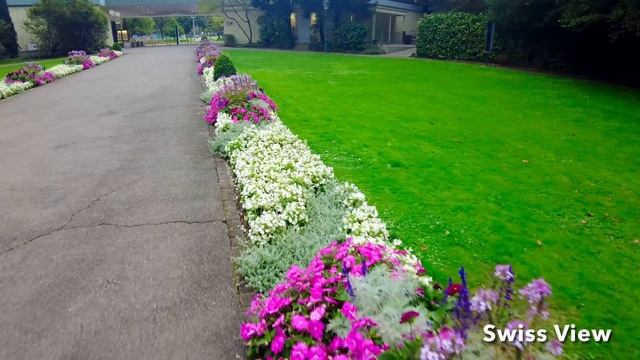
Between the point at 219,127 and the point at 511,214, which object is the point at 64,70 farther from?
the point at 511,214

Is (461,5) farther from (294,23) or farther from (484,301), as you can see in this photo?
(484,301)

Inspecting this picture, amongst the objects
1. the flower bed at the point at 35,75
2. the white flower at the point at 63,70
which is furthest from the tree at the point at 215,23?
the white flower at the point at 63,70

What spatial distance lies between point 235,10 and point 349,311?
179ft

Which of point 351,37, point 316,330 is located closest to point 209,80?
point 316,330

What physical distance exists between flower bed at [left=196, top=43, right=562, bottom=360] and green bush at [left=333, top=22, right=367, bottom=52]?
3589 cm

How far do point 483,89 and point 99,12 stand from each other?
124 ft

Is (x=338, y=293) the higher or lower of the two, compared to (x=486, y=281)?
higher

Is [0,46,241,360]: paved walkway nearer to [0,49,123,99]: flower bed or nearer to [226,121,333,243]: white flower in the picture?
[226,121,333,243]: white flower

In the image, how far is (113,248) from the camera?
527 cm

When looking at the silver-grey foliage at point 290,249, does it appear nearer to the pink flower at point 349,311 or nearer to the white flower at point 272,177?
the white flower at point 272,177

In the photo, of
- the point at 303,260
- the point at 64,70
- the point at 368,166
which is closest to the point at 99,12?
the point at 64,70

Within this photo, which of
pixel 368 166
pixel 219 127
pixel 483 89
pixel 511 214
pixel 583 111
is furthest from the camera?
pixel 483 89

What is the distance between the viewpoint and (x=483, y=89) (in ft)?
58.3

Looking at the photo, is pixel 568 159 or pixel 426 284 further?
pixel 568 159
